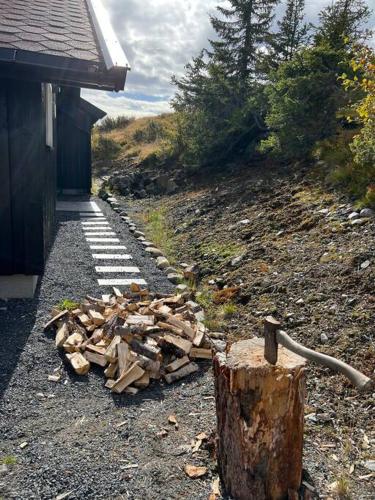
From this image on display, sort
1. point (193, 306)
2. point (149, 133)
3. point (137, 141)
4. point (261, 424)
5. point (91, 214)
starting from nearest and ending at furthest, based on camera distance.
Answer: point (261, 424) → point (193, 306) → point (91, 214) → point (149, 133) → point (137, 141)

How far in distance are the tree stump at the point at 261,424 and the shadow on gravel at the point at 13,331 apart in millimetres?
1952

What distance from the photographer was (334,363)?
6.27 ft

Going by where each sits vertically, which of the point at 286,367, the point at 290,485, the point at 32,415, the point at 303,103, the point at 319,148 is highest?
the point at 303,103

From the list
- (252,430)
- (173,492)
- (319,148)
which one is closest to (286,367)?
(252,430)

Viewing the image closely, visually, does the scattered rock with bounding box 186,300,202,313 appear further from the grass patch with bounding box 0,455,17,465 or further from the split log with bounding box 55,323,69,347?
the grass patch with bounding box 0,455,17,465

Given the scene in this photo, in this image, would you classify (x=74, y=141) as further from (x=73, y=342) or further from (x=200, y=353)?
(x=200, y=353)

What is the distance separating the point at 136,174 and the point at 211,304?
11.3 metres

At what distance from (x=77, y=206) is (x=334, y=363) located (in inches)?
434

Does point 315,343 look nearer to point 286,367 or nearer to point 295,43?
point 286,367

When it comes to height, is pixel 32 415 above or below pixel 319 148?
below

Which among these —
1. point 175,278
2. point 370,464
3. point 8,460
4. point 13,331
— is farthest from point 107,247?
point 370,464

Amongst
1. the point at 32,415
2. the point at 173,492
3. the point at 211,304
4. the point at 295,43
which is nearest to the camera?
the point at 173,492

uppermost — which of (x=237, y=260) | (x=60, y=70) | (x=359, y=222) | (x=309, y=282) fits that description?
(x=60, y=70)

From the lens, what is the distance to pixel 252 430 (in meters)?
2.06
